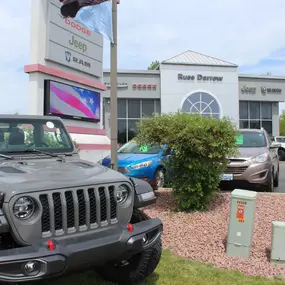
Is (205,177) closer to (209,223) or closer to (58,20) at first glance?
(209,223)

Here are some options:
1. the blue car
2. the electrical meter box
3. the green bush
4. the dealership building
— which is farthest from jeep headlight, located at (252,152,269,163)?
the dealership building

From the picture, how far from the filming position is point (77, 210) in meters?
3.06

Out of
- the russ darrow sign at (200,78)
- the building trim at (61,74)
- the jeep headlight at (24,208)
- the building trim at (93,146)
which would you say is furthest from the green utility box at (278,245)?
the russ darrow sign at (200,78)

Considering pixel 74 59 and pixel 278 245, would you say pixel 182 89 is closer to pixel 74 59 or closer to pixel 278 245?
pixel 74 59

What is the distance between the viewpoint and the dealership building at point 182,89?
30.7m

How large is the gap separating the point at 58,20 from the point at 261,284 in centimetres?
1137

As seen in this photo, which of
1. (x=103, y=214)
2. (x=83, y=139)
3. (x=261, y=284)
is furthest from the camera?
(x=83, y=139)

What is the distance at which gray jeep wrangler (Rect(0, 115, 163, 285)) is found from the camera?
2.78 metres

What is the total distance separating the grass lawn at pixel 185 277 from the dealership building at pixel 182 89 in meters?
24.9

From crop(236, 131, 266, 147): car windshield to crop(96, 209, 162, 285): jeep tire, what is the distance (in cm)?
630

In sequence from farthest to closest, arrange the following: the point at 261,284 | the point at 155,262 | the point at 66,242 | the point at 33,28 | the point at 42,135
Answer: the point at 33,28, the point at 42,135, the point at 261,284, the point at 155,262, the point at 66,242

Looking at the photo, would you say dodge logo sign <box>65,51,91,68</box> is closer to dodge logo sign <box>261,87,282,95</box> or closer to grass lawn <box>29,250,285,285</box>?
grass lawn <box>29,250,285,285</box>

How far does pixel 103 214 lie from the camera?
327 cm

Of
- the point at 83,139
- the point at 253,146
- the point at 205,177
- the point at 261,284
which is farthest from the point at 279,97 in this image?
the point at 261,284
